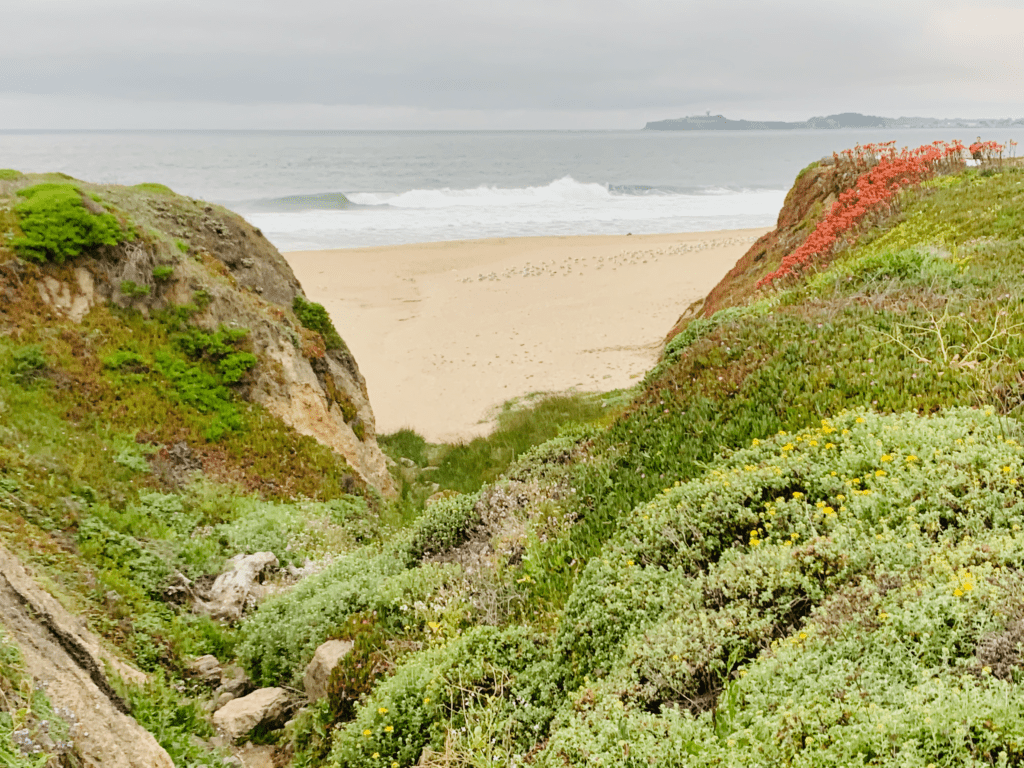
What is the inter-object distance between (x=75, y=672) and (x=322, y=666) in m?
1.65

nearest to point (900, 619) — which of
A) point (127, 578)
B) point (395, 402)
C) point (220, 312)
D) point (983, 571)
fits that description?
point (983, 571)

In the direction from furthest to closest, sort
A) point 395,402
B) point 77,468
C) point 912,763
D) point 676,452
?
point 395,402, point 77,468, point 676,452, point 912,763

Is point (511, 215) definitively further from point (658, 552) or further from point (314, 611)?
point (658, 552)

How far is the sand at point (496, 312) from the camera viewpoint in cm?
1688

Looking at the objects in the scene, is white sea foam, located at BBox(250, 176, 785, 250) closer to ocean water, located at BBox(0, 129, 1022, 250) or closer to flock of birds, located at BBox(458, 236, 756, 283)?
ocean water, located at BBox(0, 129, 1022, 250)

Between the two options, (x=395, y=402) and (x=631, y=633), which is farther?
(x=395, y=402)

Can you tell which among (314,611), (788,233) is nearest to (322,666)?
(314,611)

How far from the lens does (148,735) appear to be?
161 inches

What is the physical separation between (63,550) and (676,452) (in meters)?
5.34

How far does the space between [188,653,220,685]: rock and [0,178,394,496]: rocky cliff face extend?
163 inches

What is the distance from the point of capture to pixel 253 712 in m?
5.08

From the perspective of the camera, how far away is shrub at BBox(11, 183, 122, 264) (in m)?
8.57

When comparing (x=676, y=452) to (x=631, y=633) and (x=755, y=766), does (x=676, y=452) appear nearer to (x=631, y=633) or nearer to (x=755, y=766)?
(x=631, y=633)

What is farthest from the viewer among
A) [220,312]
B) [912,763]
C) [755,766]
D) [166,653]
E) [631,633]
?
[220,312]
